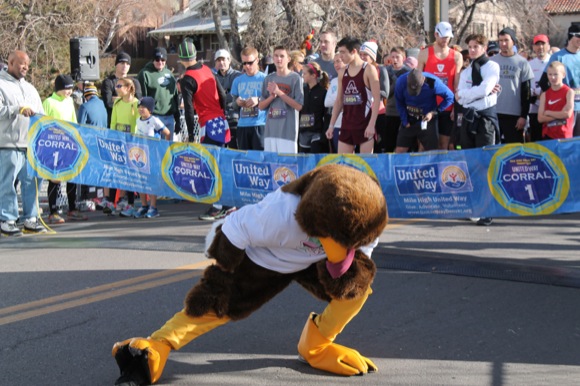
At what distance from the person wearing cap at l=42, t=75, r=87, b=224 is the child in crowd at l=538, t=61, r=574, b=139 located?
607cm

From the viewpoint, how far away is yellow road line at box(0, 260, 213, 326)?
19.8 ft

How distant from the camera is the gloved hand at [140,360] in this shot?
447 cm

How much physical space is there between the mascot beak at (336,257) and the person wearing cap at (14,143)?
6.25m

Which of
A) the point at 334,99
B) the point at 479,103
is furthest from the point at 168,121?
the point at 479,103

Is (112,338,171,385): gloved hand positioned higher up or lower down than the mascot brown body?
lower down

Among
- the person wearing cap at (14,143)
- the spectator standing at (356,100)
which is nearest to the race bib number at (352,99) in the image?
the spectator standing at (356,100)

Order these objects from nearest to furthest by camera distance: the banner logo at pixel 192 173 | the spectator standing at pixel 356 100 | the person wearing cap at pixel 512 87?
the banner logo at pixel 192 173 → the spectator standing at pixel 356 100 → the person wearing cap at pixel 512 87

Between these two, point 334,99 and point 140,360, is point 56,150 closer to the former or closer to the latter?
point 334,99

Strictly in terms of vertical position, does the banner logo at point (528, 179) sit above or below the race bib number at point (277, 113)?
below

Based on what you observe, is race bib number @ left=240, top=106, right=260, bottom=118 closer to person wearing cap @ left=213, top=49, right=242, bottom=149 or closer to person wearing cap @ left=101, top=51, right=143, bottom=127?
person wearing cap @ left=213, top=49, right=242, bottom=149

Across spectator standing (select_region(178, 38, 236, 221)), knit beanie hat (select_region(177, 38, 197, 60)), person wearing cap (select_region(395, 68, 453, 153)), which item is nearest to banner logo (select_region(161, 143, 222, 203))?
spectator standing (select_region(178, 38, 236, 221))

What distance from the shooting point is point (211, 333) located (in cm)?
560

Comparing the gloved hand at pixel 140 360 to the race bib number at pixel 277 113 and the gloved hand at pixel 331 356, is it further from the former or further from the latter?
the race bib number at pixel 277 113

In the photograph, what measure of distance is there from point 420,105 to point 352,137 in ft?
3.21
